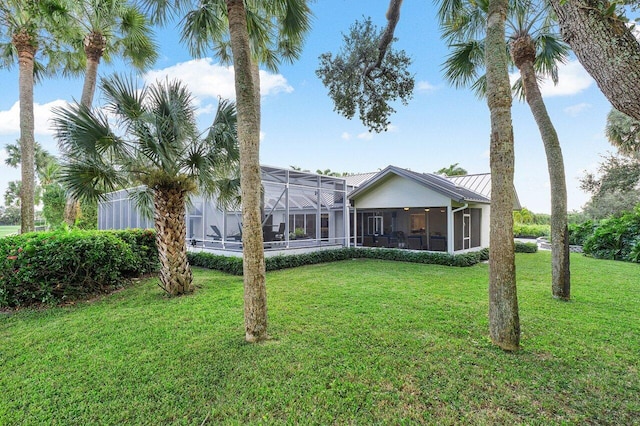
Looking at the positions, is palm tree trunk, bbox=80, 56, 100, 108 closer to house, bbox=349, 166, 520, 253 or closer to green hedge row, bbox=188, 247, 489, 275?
green hedge row, bbox=188, 247, 489, 275

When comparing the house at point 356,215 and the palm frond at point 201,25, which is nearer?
the palm frond at point 201,25

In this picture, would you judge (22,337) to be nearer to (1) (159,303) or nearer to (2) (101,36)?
(1) (159,303)

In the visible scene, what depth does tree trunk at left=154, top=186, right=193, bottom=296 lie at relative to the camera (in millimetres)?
7297

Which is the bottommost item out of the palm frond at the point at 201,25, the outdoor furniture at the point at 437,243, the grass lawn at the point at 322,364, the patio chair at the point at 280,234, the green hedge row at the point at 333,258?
the grass lawn at the point at 322,364

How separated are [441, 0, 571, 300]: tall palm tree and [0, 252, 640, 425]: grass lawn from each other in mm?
1473

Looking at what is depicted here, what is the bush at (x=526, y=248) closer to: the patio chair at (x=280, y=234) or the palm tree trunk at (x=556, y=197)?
the palm tree trunk at (x=556, y=197)

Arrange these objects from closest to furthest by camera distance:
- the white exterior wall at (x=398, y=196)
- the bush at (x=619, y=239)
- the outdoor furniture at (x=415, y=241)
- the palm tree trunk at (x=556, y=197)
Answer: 1. the palm tree trunk at (x=556, y=197)
2. the bush at (x=619, y=239)
3. the white exterior wall at (x=398, y=196)
4. the outdoor furniture at (x=415, y=241)

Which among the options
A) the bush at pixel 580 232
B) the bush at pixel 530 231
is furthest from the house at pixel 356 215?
the bush at pixel 530 231

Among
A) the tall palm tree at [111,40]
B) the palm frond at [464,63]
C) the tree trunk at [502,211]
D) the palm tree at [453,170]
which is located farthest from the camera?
the palm tree at [453,170]

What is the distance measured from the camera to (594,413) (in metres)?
2.75

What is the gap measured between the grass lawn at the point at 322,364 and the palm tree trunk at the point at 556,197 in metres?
0.53

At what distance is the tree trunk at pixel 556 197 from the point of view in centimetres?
642

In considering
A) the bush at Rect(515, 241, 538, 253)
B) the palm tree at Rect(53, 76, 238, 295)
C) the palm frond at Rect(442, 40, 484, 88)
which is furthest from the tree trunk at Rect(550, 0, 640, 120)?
the bush at Rect(515, 241, 538, 253)

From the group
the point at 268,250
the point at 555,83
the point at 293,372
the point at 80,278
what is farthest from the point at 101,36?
the point at 555,83
